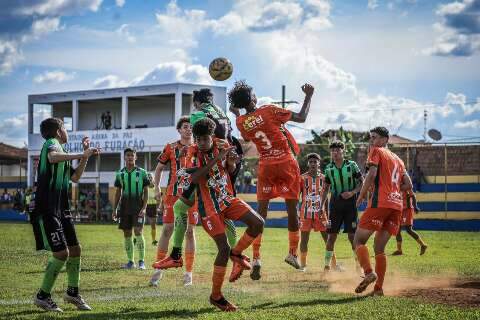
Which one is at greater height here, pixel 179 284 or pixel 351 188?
pixel 351 188

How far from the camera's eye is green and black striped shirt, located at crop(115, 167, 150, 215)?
16734 millimetres

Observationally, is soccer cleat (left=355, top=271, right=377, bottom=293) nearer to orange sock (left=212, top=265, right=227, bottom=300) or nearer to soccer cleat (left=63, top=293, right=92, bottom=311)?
orange sock (left=212, top=265, right=227, bottom=300)

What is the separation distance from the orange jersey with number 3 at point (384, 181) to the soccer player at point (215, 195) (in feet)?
7.54

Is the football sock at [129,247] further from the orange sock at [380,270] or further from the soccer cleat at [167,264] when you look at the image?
the orange sock at [380,270]

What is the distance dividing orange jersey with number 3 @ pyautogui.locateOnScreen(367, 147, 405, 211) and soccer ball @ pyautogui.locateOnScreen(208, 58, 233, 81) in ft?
10.5

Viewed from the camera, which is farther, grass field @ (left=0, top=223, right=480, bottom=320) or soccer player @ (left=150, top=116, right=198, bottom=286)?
soccer player @ (left=150, top=116, right=198, bottom=286)

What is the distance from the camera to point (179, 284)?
41.3 feet

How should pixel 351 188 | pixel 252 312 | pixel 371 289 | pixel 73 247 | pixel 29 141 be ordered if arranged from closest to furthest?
pixel 252 312 → pixel 73 247 → pixel 371 289 → pixel 351 188 → pixel 29 141

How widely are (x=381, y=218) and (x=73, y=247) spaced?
437cm

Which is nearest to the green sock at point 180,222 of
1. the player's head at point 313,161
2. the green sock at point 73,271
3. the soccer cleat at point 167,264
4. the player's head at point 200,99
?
the soccer cleat at point 167,264

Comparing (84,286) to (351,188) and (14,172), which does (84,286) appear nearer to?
(351,188)

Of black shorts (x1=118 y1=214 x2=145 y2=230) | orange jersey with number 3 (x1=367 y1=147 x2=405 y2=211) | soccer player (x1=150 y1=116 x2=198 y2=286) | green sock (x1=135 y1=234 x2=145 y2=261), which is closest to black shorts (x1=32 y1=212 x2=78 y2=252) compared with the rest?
soccer player (x1=150 y1=116 x2=198 y2=286)

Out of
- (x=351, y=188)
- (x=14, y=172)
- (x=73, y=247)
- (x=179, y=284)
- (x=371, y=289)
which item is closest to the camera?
(x=73, y=247)

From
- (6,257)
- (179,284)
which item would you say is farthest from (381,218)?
(6,257)
